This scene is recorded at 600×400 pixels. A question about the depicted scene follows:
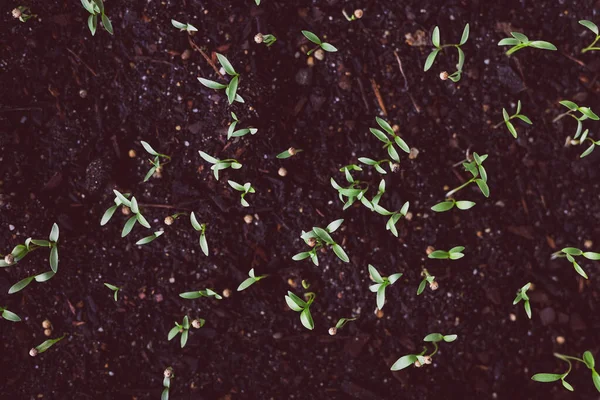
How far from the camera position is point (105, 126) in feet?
4.79

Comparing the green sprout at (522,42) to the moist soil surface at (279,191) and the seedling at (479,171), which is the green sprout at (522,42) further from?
the seedling at (479,171)

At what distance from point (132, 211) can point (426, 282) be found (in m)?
0.84

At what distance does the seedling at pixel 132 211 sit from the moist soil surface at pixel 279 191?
0.21 ft

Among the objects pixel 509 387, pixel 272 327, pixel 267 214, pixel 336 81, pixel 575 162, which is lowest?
pixel 509 387

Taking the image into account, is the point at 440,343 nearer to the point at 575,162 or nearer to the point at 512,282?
the point at 512,282

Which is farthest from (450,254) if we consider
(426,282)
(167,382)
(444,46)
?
(167,382)

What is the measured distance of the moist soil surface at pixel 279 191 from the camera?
1448 mm

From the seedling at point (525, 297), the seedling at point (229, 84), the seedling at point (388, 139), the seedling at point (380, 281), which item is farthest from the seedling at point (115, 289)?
the seedling at point (525, 297)

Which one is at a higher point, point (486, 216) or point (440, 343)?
point (486, 216)

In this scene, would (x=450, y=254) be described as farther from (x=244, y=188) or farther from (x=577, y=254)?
(x=244, y=188)

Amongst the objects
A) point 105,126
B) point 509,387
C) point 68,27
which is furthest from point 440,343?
point 68,27

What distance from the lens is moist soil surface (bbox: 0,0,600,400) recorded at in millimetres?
1448

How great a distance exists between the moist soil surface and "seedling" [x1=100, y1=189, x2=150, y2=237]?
65mm

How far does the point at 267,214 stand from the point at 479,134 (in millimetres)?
653
